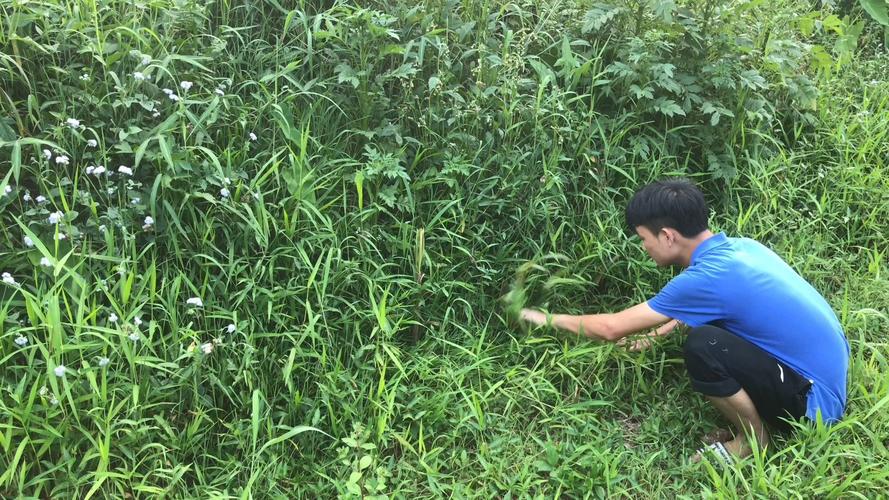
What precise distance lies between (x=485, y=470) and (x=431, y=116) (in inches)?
62.9

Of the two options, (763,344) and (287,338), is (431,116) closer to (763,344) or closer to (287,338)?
(287,338)

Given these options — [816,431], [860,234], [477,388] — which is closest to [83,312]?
[477,388]

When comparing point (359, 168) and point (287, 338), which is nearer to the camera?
point (287, 338)

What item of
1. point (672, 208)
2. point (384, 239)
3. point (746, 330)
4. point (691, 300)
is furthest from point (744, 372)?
point (384, 239)

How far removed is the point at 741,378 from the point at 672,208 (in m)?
0.71

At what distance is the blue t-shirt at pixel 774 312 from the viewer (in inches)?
94.7

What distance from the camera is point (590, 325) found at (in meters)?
2.71

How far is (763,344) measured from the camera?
8.09 feet

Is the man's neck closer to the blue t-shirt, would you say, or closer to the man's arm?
the blue t-shirt

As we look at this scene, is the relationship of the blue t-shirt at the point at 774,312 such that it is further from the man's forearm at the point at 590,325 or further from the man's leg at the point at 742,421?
the man's forearm at the point at 590,325

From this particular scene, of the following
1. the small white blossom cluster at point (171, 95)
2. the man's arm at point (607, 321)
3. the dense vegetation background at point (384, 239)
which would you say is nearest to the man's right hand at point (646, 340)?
the dense vegetation background at point (384, 239)

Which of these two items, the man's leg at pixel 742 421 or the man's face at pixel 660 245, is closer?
the man's leg at pixel 742 421

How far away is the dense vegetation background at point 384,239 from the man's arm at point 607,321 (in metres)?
0.08

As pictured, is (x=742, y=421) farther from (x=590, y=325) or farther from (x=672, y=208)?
(x=672, y=208)
